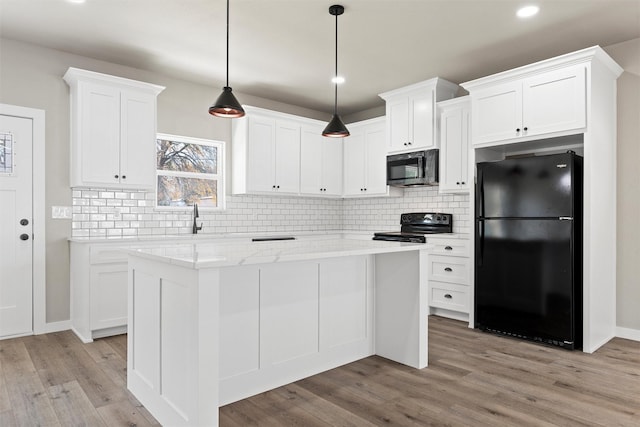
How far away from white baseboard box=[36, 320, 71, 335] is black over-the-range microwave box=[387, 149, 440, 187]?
12.5 ft

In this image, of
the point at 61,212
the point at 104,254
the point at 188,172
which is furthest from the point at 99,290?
the point at 188,172

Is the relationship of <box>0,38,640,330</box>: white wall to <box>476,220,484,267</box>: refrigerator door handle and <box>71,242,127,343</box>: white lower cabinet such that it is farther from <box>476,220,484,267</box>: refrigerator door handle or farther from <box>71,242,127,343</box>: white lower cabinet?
<box>476,220,484,267</box>: refrigerator door handle

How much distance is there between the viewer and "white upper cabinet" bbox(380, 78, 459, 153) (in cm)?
469

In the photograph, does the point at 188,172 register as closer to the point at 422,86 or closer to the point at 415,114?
the point at 415,114

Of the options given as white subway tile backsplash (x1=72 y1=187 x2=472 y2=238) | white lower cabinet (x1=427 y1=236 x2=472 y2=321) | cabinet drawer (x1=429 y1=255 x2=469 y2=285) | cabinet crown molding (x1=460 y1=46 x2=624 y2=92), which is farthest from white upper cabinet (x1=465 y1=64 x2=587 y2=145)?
cabinet drawer (x1=429 y1=255 x2=469 y2=285)

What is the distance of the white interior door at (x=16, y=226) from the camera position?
3699 mm

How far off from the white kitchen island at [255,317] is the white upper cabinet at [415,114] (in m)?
2.16

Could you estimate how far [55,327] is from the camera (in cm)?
393

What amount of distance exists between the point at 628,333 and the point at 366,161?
133 inches

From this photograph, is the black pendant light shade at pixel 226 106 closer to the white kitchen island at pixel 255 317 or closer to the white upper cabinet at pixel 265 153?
the white kitchen island at pixel 255 317

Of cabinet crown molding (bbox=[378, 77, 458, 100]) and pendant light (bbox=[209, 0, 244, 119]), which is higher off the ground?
cabinet crown molding (bbox=[378, 77, 458, 100])

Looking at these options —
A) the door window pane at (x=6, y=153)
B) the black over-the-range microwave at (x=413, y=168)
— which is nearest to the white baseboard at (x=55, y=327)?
the door window pane at (x=6, y=153)

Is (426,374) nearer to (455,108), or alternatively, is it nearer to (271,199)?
(455,108)

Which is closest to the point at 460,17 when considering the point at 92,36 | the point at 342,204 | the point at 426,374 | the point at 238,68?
the point at 238,68
